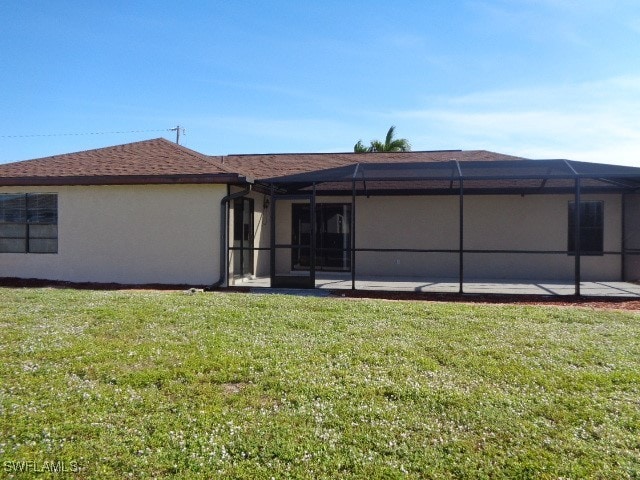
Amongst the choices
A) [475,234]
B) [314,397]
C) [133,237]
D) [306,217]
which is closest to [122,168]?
[133,237]

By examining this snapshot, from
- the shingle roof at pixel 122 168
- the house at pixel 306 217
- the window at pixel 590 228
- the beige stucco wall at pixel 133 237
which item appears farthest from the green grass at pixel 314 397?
the window at pixel 590 228

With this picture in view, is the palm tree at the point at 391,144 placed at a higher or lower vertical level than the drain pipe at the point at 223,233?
higher

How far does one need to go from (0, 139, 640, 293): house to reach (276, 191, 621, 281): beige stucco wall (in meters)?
0.03

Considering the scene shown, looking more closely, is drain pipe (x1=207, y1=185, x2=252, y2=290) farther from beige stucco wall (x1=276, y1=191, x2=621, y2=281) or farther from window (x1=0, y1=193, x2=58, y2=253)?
window (x1=0, y1=193, x2=58, y2=253)

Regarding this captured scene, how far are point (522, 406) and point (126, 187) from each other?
36.9 feet

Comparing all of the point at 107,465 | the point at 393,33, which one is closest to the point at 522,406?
the point at 107,465

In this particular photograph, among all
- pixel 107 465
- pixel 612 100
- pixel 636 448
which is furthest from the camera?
pixel 612 100

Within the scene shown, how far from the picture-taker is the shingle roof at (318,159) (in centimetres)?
1551

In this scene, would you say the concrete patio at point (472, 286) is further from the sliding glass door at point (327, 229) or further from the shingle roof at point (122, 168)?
the shingle roof at point (122, 168)

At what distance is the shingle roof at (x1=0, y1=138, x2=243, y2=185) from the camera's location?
12081 millimetres

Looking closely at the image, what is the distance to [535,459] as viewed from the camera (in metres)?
3.33

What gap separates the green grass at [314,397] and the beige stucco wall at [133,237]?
16.5 feet

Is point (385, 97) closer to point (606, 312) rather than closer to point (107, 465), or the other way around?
point (606, 312)

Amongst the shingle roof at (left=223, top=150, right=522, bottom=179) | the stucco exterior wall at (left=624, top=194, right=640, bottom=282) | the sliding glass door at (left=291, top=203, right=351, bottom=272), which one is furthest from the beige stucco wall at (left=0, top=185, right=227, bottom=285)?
the stucco exterior wall at (left=624, top=194, right=640, bottom=282)
